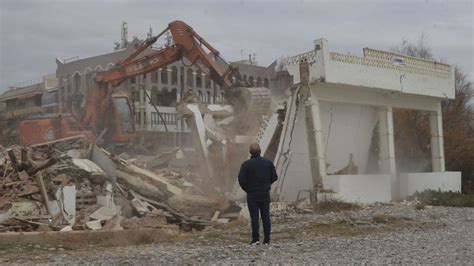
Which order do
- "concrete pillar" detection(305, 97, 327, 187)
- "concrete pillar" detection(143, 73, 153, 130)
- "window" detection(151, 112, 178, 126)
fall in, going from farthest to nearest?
"window" detection(151, 112, 178, 126) < "concrete pillar" detection(143, 73, 153, 130) < "concrete pillar" detection(305, 97, 327, 187)

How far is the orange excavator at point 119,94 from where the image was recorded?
2380 centimetres

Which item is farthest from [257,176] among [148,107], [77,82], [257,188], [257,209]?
[77,82]

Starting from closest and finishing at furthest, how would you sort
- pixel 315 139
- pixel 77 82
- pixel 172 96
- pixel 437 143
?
pixel 315 139 → pixel 437 143 → pixel 77 82 → pixel 172 96

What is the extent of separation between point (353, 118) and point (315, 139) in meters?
4.01

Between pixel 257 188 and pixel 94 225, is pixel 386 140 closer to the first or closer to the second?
pixel 94 225

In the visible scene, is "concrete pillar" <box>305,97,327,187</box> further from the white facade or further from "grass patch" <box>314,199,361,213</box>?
"grass patch" <box>314,199,361,213</box>

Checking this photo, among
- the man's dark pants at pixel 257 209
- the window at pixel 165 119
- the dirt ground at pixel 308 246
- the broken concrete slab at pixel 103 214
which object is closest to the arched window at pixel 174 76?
the window at pixel 165 119

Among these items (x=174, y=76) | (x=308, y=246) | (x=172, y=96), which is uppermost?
(x=174, y=76)

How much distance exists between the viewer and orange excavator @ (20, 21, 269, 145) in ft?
78.1

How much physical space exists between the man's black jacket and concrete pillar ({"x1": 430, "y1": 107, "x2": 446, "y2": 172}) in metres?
16.9

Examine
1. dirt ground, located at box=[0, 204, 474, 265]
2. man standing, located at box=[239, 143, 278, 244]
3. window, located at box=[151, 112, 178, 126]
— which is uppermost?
window, located at box=[151, 112, 178, 126]

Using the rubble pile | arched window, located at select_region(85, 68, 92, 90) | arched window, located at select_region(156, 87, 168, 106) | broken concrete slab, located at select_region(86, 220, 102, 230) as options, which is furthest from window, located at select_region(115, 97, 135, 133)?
arched window, located at select_region(156, 87, 168, 106)

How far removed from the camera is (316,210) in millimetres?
18312

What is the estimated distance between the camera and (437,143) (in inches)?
1038
